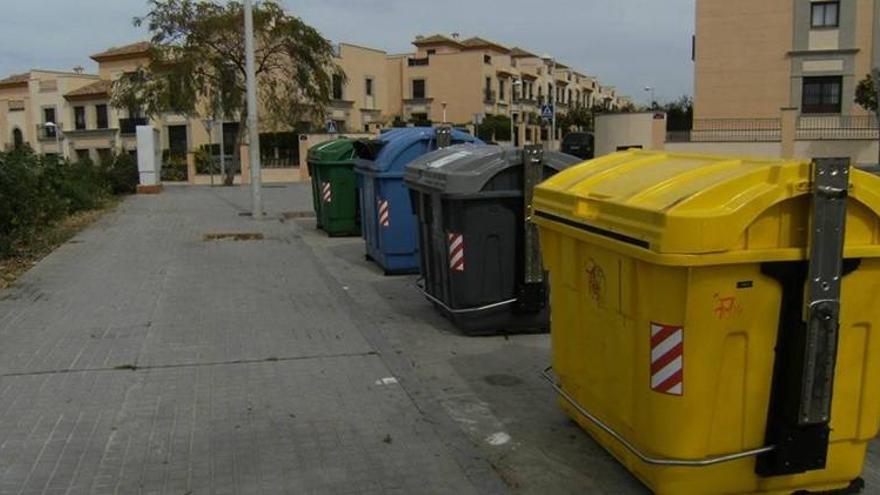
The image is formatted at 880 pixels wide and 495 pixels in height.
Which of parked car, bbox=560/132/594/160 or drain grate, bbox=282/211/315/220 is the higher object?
parked car, bbox=560/132/594/160

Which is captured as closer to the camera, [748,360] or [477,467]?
[748,360]

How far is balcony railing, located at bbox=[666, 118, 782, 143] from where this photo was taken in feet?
120

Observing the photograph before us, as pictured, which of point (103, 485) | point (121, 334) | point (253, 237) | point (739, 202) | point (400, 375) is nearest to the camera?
point (739, 202)

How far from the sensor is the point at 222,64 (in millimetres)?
33250

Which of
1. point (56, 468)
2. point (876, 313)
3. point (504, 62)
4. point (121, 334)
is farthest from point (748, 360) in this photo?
point (504, 62)

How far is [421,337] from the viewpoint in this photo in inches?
288

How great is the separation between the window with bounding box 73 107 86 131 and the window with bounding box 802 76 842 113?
48342 millimetres

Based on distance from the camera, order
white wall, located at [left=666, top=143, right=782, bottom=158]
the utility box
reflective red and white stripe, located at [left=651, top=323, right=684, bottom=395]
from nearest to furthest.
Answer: reflective red and white stripe, located at [left=651, top=323, right=684, bottom=395]
the utility box
white wall, located at [left=666, top=143, right=782, bottom=158]

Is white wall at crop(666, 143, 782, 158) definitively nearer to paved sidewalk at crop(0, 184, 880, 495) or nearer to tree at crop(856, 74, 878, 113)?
tree at crop(856, 74, 878, 113)

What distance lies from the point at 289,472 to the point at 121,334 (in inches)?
140

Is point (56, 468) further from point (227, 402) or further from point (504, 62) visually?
point (504, 62)

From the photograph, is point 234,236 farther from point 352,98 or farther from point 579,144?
point 352,98

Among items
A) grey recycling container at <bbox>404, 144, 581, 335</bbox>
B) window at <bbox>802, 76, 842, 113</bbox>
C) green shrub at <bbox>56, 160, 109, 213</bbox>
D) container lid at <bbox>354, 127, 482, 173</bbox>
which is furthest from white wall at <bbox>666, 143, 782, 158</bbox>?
grey recycling container at <bbox>404, 144, 581, 335</bbox>

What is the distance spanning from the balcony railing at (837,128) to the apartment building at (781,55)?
954mm
